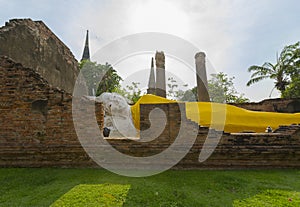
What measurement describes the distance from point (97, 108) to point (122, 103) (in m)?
5.02

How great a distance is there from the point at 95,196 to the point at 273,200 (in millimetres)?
2471

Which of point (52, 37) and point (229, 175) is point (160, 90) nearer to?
point (52, 37)

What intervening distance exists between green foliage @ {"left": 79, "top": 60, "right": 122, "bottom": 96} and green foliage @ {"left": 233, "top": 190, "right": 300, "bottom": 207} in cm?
1991

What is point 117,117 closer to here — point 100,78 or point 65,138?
point 65,138

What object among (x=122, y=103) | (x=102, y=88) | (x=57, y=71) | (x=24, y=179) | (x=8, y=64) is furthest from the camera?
(x=102, y=88)

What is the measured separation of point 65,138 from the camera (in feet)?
13.7

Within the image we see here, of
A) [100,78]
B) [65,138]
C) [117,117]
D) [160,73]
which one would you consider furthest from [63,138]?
[100,78]

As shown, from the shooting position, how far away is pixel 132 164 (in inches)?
161

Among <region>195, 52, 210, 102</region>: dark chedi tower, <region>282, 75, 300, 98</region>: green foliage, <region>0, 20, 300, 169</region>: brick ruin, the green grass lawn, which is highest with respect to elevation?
<region>195, 52, 210, 102</region>: dark chedi tower

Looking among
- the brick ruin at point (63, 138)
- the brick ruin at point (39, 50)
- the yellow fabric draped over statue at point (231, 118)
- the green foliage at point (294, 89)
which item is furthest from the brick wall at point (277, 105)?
the brick ruin at point (39, 50)

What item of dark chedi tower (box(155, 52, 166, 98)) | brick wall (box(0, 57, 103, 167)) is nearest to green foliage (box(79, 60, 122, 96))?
dark chedi tower (box(155, 52, 166, 98))

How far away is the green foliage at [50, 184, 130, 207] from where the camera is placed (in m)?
2.71

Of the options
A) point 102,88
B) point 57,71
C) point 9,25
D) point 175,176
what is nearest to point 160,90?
point 102,88

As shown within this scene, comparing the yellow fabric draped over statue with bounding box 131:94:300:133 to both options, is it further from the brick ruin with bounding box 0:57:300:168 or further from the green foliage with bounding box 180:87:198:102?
the green foliage with bounding box 180:87:198:102
